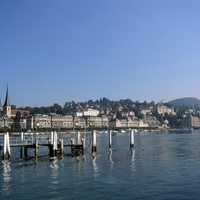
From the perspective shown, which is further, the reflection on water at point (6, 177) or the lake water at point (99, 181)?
the reflection on water at point (6, 177)

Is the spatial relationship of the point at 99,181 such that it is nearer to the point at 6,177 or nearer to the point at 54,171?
the point at 54,171

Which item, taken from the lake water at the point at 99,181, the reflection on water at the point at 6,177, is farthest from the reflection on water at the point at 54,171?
the reflection on water at the point at 6,177

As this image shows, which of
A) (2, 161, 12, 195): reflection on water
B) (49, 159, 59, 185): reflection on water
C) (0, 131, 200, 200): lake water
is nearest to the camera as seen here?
(0, 131, 200, 200): lake water

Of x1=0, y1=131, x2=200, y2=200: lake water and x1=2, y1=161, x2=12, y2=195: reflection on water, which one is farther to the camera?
x1=2, y1=161, x2=12, y2=195: reflection on water

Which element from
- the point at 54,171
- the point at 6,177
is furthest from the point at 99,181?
the point at 6,177

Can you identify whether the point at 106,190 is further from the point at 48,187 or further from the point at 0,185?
the point at 0,185

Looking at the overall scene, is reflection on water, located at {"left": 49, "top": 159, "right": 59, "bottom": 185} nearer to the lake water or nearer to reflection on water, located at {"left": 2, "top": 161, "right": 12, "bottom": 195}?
the lake water

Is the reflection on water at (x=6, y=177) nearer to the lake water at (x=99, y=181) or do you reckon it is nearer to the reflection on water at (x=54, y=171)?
the lake water at (x=99, y=181)

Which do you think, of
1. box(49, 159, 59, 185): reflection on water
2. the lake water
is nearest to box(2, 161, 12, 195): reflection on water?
the lake water

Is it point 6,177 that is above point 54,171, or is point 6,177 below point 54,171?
below

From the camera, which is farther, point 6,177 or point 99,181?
point 6,177

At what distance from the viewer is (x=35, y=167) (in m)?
52.7

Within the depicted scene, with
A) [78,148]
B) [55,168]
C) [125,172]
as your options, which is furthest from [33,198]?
[78,148]

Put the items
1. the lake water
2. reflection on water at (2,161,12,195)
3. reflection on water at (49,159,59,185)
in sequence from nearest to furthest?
the lake water → reflection on water at (2,161,12,195) → reflection on water at (49,159,59,185)
